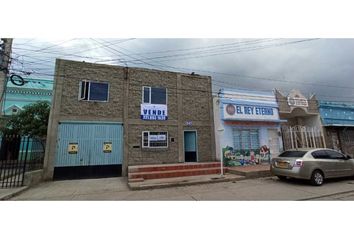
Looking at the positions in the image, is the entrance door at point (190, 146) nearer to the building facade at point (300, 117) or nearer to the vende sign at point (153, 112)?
the vende sign at point (153, 112)

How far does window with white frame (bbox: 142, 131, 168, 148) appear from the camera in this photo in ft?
37.7

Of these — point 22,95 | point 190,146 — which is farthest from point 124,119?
point 22,95

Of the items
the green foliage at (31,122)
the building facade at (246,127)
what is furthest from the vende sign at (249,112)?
the green foliage at (31,122)

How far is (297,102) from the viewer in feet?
45.9

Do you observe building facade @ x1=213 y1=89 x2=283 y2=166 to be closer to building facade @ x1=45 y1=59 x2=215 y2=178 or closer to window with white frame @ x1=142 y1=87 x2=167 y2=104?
building facade @ x1=45 y1=59 x2=215 y2=178

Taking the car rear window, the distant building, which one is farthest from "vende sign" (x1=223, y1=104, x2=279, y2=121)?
the distant building

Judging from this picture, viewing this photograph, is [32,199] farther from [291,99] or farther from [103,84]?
[291,99]

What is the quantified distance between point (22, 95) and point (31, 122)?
8.61m

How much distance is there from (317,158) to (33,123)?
51.8 ft

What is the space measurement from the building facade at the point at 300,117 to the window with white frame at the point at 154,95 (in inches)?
329

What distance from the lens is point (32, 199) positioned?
252 inches

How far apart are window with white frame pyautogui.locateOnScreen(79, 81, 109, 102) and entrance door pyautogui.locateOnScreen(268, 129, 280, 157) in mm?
11242

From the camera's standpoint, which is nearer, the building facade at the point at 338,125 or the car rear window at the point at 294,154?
the car rear window at the point at 294,154

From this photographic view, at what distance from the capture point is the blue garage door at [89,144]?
10078 mm
